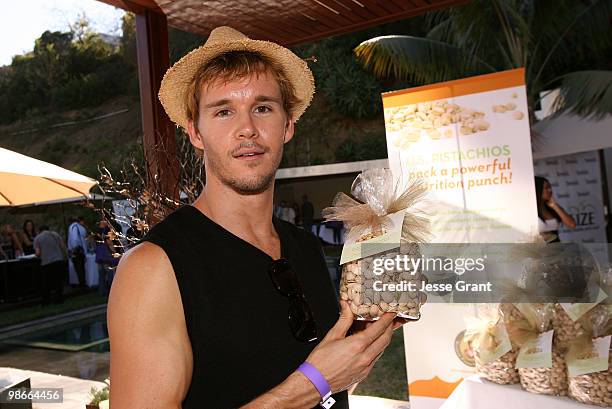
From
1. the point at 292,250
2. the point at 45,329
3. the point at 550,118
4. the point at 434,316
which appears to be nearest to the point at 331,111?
the point at 550,118

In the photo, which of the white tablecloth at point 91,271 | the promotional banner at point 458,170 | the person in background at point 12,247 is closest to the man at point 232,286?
the promotional banner at point 458,170

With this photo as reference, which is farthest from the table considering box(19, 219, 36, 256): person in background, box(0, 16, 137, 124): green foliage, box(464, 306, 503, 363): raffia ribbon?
box(0, 16, 137, 124): green foliage

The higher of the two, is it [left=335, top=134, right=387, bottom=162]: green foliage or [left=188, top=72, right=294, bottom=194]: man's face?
[left=335, top=134, right=387, bottom=162]: green foliage

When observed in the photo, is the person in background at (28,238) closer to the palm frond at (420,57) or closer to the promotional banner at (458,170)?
the palm frond at (420,57)

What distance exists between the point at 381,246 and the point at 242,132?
0.42m

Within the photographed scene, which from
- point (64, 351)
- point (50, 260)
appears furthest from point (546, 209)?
point (50, 260)

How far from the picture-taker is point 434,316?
3.47 metres

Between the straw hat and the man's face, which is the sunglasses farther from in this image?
the straw hat

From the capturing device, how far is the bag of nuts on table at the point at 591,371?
167 cm

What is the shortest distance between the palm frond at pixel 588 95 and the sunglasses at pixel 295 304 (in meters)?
9.62

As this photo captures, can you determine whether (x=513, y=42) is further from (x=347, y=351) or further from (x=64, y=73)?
(x=64, y=73)

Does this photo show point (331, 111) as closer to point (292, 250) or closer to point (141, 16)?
point (141, 16)

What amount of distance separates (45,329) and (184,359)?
8.80m

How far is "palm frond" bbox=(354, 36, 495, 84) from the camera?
34.7 ft
